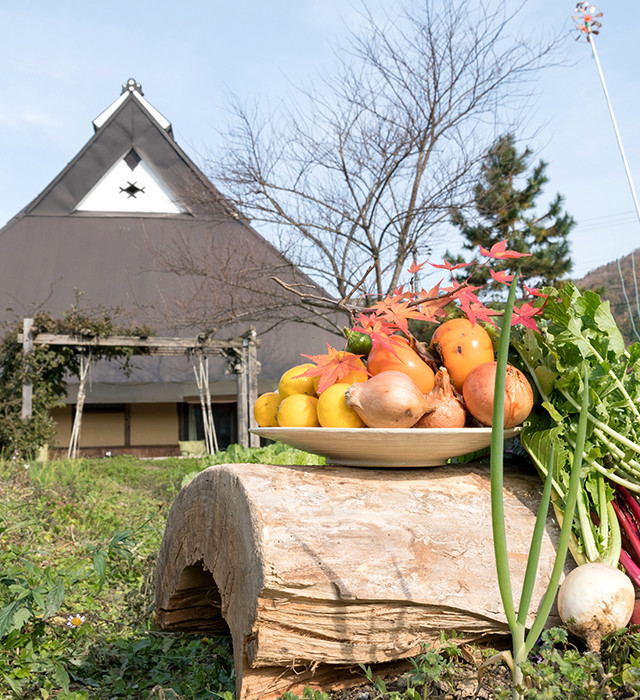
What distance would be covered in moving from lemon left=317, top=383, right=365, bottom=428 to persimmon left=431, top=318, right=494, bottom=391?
0.25 m

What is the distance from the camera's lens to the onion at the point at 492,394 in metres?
1.33

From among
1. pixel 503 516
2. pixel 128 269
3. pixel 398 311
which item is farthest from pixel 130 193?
pixel 503 516

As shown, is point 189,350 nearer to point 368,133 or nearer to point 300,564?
point 368,133

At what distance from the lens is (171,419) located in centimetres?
1526

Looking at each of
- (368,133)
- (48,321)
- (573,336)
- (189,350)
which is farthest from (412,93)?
(573,336)

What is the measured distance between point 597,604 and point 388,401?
53cm

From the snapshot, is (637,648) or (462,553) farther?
(462,553)

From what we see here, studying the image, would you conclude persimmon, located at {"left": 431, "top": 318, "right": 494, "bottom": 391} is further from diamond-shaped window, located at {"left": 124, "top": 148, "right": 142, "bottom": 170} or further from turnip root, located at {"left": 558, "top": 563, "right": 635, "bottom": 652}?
diamond-shaped window, located at {"left": 124, "top": 148, "right": 142, "bottom": 170}

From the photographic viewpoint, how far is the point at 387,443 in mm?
1343

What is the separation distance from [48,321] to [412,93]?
22.3 feet

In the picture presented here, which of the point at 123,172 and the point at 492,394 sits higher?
the point at 123,172

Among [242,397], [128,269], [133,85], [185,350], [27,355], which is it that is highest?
[133,85]

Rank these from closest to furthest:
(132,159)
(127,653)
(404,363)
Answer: (404,363)
(127,653)
(132,159)

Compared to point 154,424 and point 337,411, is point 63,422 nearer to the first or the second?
point 154,424
